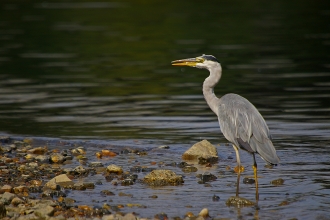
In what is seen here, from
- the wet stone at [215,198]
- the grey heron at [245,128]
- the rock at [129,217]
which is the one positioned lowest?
the rock at [129,217]

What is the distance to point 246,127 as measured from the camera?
8.86 m

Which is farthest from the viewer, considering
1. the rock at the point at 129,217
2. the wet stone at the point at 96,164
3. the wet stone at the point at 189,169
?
the wet stone at the point at 96,164

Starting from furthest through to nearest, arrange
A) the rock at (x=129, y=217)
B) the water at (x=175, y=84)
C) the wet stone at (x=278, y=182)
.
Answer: the water at (x=175, y=84)
the wet stone at (x=278, y=182)
the rock at (x=129, y=217)

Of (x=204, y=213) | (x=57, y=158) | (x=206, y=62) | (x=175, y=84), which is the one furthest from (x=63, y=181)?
(x=175, y=84)

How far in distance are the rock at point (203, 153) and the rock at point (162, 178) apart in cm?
131

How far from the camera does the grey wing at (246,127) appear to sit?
28.2ft

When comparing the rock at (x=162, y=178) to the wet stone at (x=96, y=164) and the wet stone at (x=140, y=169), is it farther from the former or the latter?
the wet stone at (x=96, y=164)

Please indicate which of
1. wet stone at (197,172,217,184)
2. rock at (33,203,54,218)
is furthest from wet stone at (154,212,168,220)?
wet stone at (197,172,217,184)

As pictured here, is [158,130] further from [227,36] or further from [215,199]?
[227,36]

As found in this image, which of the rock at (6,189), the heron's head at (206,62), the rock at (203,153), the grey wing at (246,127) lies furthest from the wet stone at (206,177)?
the rock at (6,189)

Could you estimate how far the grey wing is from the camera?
859cm

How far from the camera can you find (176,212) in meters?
7.89

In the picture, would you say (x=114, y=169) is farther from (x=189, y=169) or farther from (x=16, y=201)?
(x=16, y=201)

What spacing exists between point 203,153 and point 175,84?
7243 millimetres
